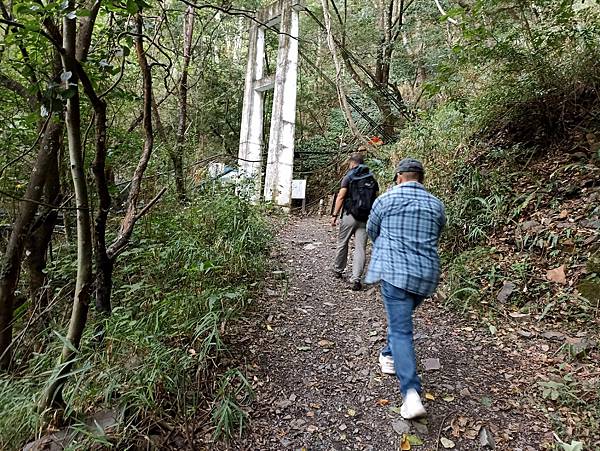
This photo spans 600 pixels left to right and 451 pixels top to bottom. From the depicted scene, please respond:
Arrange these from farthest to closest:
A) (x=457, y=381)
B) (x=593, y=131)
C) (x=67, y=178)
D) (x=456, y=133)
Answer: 1. (x=456, y=133)
2. (x=593, y=131)
3. (x=67, y=178)
4. (x=457, y=381)

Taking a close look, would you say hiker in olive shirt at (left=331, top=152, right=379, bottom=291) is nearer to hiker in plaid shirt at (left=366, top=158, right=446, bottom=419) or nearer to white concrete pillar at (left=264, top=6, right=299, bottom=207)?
hiker in plaid shirt at (left=366, top=158, right=446, bottom=419)

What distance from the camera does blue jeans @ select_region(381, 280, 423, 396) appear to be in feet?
9.16

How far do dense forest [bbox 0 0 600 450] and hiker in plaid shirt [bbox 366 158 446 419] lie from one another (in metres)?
1.07

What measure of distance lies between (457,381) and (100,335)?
3.13m

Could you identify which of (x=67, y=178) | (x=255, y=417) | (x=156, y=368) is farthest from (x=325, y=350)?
(x=67, y=178)

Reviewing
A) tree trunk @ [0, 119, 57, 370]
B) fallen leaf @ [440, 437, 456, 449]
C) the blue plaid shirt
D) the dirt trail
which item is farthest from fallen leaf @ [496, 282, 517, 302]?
tree trunk @ [0, 119, 57, 370]

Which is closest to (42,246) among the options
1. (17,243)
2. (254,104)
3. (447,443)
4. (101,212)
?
(17,243)

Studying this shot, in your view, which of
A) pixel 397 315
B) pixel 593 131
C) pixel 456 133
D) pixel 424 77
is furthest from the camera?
pixel 424 77

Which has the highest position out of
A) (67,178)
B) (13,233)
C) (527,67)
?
(527,67)

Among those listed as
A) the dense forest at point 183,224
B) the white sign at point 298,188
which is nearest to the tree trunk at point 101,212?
the dense forest at point 183,224

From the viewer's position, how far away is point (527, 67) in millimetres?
5703

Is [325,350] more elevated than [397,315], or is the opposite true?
[397,315]

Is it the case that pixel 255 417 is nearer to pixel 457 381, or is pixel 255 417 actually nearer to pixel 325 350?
pixel 325 350

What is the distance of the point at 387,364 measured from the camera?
339 cm
